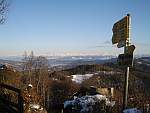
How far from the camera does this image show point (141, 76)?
5340 inches

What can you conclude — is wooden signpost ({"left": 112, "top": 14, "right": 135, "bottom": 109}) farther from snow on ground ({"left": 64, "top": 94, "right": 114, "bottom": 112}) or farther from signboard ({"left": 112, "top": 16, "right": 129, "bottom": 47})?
snow on ground ({"left": 64, "top": 94, "right": 114, "bottom": 112})

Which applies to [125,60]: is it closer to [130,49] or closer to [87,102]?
[130,49]

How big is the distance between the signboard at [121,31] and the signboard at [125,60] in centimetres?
34

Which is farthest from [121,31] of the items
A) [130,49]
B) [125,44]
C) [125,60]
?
[125,60]

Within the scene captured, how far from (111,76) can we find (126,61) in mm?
123096

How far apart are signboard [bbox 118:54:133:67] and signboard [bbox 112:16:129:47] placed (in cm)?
34

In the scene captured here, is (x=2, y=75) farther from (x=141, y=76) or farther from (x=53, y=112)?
(x=141, y=76)

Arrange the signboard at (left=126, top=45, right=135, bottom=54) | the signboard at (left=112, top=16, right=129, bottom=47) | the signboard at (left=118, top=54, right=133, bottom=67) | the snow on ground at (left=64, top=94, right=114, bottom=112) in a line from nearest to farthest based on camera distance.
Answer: the signboard at (left=126, top=45, right=135, bottom=54) → the signboard at (left=118, top=54, right=133, bottom=67) → the signboard at (left=112, top=16, right=129, bottom=47) → the snow on ground at (left=64, top=94, right=114, bottom=112)

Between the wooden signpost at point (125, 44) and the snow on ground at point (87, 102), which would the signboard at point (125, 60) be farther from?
the snow on ground at point (87, 102)

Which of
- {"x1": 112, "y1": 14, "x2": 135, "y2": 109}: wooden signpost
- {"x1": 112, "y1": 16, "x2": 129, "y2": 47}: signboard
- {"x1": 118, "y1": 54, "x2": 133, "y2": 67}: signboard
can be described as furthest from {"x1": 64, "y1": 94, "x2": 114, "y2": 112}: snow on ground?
{"x1": 112, "y1": 16, "x2": 129, "y2": 47}: signboard

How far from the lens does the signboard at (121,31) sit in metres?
8.55

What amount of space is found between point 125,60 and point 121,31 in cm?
88

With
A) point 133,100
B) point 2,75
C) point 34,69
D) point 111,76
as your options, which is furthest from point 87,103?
point 111,76

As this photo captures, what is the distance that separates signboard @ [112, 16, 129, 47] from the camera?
28.1 ft
